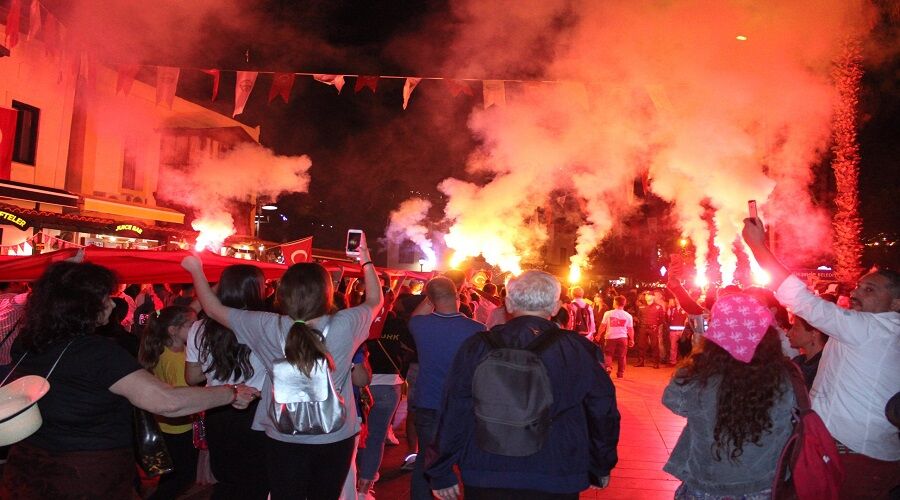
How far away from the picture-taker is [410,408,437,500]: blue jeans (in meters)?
4.73

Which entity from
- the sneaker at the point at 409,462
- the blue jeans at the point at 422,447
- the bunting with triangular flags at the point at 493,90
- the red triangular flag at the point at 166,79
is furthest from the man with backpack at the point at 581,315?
the blue jeans at the point at 422,447

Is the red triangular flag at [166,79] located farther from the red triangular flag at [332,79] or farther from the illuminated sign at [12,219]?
the illuminated sign at [12,219]

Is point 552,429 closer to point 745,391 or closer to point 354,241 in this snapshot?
point 745,391

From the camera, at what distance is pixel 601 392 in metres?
2.90

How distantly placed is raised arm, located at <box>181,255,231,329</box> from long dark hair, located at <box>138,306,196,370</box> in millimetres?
1637

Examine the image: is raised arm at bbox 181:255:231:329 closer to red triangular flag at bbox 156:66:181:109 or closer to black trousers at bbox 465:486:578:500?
black trousers at bbox 465:486:578:500

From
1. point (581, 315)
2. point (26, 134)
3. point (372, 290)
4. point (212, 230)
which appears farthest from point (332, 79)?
point (212, 230)

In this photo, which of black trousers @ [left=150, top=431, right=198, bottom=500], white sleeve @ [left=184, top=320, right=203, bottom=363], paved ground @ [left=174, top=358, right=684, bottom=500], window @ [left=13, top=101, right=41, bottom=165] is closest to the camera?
white sleeve @ [left=184, top=320, right=203, bottom=363]

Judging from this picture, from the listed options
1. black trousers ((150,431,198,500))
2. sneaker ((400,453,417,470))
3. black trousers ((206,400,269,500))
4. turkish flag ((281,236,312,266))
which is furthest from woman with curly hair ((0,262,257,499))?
turkish flag ((281,236,312,266))

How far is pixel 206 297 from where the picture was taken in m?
3.64

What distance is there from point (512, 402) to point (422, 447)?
2264 millimetres

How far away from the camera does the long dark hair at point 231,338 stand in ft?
12.5

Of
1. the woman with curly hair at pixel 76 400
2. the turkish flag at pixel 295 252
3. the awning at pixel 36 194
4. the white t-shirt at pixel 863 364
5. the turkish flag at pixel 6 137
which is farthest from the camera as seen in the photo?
the awning at pixel 36 194

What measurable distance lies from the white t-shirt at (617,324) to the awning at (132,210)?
12.9m
